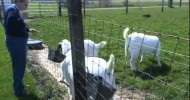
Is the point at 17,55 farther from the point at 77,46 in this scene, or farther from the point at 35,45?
the point at 35,45

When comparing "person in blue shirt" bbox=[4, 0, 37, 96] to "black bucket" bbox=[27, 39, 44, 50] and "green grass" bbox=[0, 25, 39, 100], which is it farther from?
"black bucket" bbox=[27, 39, 44, 50]

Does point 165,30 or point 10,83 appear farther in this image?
point 165,30

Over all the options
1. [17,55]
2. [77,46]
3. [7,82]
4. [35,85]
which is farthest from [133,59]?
[77,46]

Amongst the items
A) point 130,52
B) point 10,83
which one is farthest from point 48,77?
point 130,52

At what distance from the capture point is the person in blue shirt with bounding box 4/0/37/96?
6.15 metres

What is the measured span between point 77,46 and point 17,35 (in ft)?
5.94

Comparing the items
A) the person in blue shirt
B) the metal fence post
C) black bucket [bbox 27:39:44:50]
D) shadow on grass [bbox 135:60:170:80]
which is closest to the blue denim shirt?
the person in blue shirt

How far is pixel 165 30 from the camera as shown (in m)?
15.3

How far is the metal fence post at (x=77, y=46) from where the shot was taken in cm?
464

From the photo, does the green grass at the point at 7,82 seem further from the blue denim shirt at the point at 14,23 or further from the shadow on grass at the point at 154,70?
the shadow on grass at the point at 154,70

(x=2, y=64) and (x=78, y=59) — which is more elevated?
(x=78, y=59)

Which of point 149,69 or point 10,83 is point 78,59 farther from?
point 149,69

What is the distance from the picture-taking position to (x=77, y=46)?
4785 millimetres

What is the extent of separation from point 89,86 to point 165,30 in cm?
1097
